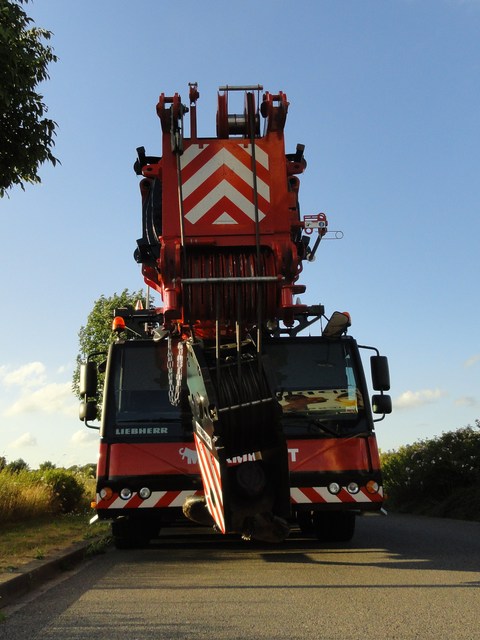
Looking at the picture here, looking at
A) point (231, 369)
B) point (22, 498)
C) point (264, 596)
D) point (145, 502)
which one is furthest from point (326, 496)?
point (22, 498)

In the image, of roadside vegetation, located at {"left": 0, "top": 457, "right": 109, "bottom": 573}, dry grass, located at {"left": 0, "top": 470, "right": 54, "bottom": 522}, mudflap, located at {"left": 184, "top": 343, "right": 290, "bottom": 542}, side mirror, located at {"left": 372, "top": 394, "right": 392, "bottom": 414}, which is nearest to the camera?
mudflap, located at {"left": 184, "top": 343, "right": 290, "bottom": 542}

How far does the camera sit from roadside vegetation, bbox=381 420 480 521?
17.8 meters

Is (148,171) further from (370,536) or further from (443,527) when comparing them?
(443,527)

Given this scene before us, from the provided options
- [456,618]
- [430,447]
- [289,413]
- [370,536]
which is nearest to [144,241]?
[289,413]

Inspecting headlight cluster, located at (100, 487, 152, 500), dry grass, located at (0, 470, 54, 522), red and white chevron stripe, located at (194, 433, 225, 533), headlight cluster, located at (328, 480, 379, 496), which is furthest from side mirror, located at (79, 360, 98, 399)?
dry grass, located at (0, 470, 54, 522)

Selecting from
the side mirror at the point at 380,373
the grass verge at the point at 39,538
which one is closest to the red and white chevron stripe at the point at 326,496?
the side mirror at the point at 380,373

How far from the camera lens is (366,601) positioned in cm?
581

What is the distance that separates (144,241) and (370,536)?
5.95 meters

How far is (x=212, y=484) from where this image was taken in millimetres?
6266

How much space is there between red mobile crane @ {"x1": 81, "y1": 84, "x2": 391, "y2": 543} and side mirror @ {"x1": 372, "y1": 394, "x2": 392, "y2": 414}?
0.05 ft

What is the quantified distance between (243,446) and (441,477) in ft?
47.1

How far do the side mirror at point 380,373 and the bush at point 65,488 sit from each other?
34.4ft

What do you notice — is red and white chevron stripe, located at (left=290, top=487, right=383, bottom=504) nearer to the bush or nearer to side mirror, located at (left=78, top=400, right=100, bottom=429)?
side mirror, located at (left=78, top=400, right=100, bottom=429)

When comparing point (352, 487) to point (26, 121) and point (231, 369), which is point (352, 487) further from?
point (26, 121)
